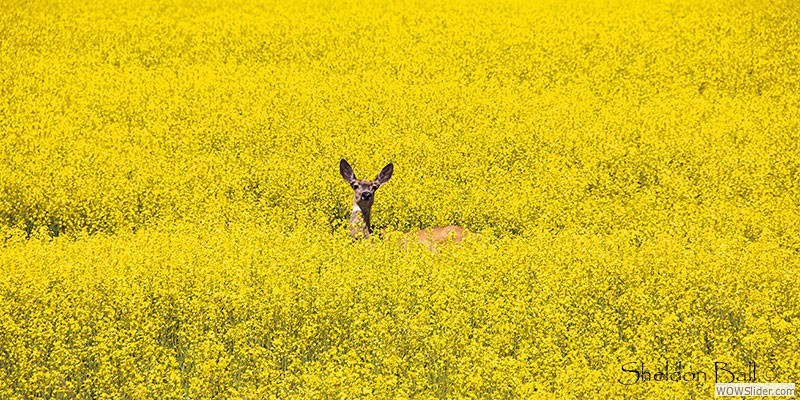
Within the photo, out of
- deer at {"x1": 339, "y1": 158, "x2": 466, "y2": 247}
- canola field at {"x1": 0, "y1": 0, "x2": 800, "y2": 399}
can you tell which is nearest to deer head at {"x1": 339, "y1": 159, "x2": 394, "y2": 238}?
deer at {"x1": 339, "y1": 158, "x2": 466, "y2": 247}

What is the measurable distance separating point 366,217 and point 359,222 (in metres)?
0.24

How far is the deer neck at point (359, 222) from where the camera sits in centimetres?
914

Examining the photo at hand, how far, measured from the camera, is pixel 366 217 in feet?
31.1

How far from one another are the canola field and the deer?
0.34 metres

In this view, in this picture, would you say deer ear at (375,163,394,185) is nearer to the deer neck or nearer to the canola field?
the deer neck

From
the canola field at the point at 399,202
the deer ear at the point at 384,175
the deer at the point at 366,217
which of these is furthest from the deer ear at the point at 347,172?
the canola field at the point at 399,202

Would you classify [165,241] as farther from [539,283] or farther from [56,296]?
[539,283]

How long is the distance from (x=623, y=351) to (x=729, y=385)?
0.80 m

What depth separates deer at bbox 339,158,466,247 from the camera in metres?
9.16

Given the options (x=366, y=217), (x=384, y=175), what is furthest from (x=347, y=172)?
(x=366, y=217)

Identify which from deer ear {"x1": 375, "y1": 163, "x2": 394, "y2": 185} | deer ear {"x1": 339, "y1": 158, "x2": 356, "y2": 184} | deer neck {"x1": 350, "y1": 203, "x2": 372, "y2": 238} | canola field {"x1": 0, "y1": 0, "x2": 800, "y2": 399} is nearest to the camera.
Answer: canola field {"x1": 0, "y1": 0, "x2": 800, "y2": 399}

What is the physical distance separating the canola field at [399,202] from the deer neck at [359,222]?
0.97 feet

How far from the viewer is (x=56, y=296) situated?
6.96 m

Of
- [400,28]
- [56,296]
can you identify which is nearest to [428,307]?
[56,296]
